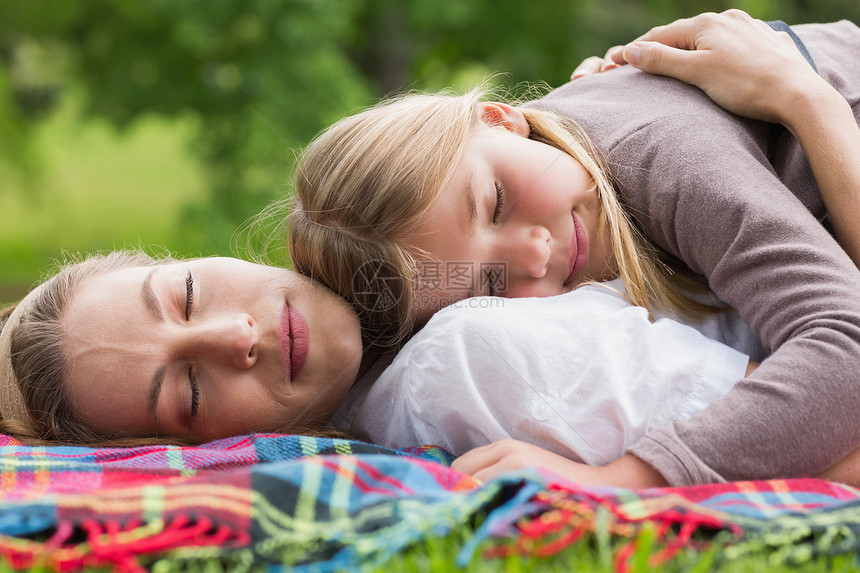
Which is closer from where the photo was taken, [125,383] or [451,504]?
[451,504]

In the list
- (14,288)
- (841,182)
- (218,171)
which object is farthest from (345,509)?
(14,288)

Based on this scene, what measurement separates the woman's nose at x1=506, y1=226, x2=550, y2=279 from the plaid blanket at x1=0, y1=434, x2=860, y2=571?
722 millimetres

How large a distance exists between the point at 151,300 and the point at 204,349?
0.19 metres

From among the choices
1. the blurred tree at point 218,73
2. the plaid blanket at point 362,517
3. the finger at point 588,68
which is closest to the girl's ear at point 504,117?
the finger at point 588,68

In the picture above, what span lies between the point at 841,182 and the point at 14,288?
9.80 m

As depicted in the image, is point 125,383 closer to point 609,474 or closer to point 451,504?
point 451,504

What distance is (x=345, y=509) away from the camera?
1323 millimetres

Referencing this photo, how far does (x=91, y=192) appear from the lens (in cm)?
1572

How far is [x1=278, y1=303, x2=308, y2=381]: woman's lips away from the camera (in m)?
1.97

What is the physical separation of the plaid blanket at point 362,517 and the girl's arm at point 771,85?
2.72ft

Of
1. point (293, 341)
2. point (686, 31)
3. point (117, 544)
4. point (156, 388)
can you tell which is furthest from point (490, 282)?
point (117, 544)

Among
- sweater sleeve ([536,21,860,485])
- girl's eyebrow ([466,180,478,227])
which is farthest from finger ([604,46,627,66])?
girl's eyebrow ([466,180,478,227])

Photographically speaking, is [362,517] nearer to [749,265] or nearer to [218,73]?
[749,265]

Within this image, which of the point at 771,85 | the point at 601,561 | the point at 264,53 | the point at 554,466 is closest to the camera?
the point at 601,561
